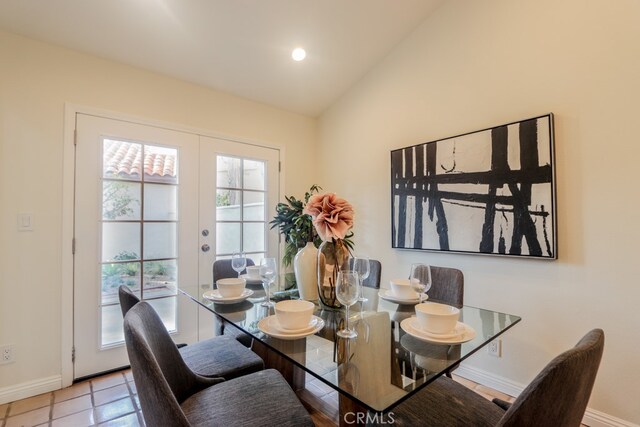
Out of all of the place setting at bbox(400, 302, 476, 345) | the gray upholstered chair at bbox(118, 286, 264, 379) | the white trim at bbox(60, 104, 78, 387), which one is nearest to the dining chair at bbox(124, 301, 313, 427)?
the gray upholstered chair at bbox(118, 286, 264, 379)

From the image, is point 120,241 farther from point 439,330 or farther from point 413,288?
point 439,330

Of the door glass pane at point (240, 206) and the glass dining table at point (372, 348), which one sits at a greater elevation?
the door glass pane at point (240, 206)

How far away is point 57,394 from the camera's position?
200cm

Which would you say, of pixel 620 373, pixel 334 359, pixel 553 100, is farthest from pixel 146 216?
pixel 620 373

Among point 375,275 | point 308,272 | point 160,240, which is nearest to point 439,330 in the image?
point 308,272

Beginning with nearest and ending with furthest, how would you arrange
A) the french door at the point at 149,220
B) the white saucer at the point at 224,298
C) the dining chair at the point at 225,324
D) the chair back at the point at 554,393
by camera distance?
the chair back at the point at 554,393 → the white saucer at the point at 224,298 → the dining chair at the point at 225,324 → the french door at the point at 149,220

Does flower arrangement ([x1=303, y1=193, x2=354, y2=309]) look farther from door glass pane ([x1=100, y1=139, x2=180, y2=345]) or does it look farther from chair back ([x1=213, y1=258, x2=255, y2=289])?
door glass pane ([x1=100, y1=139, x2=180, y2=345])

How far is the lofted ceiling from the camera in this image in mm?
1957

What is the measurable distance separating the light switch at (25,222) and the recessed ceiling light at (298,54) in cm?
228

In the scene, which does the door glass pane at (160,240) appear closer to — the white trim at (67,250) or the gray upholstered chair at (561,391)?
the white trim at (67,250)

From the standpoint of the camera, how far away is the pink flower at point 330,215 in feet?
4.39

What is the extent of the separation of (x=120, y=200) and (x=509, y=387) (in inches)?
123

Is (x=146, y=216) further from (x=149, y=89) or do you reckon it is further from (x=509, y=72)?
(x=509, y=72)

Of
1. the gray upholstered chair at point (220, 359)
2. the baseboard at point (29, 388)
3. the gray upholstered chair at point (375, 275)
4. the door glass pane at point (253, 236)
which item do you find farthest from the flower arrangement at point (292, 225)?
the baseboard at point (29, 388)
